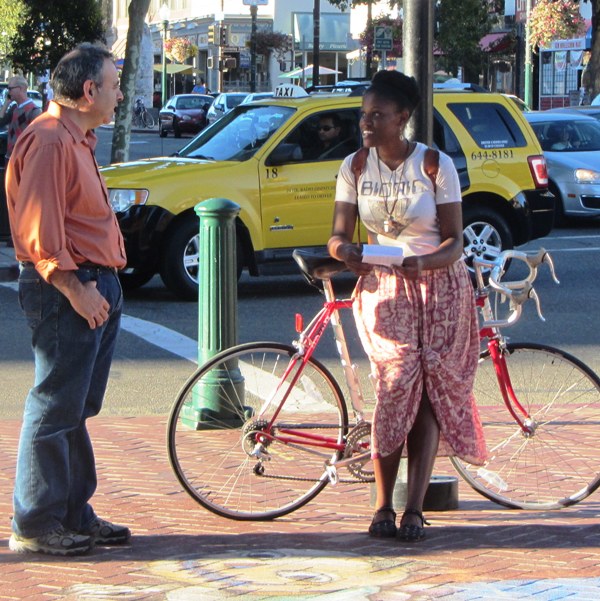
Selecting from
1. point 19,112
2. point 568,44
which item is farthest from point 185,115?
point 19,112

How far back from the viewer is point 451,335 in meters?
4.95

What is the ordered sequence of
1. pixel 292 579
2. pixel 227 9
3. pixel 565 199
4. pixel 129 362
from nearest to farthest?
pixel 292 579 → pixel 129 362 → pixel 565 199 → pixel 227 9

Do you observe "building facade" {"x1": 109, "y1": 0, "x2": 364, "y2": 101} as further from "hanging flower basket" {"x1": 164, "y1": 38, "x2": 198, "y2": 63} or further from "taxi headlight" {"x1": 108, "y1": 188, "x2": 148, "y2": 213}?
"taxi headlight" {"x1": 108, "y1": 188, "x2": 148, "y2": 213}

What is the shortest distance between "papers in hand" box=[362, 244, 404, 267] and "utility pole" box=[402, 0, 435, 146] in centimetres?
74

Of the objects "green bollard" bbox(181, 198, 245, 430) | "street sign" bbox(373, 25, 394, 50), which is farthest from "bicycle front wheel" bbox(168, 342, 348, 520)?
"street sign" bbox(373, 25, 394, 50)

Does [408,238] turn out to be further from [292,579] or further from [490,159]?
[490,159]

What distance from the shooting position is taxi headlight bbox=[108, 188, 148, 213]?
37.4 ft

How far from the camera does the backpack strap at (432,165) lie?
195 inches

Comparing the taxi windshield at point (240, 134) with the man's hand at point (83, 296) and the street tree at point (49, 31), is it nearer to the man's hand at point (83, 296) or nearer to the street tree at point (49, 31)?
the man's hand at point (83, 296)

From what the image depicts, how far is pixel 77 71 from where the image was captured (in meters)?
4.59

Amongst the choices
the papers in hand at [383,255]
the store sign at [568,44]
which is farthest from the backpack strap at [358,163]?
the store sign at [568,44]

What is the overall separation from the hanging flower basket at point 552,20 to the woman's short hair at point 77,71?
33.1m

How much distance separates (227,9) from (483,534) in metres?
67.9

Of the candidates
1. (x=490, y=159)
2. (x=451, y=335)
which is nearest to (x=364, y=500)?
(x=451, y=335)
